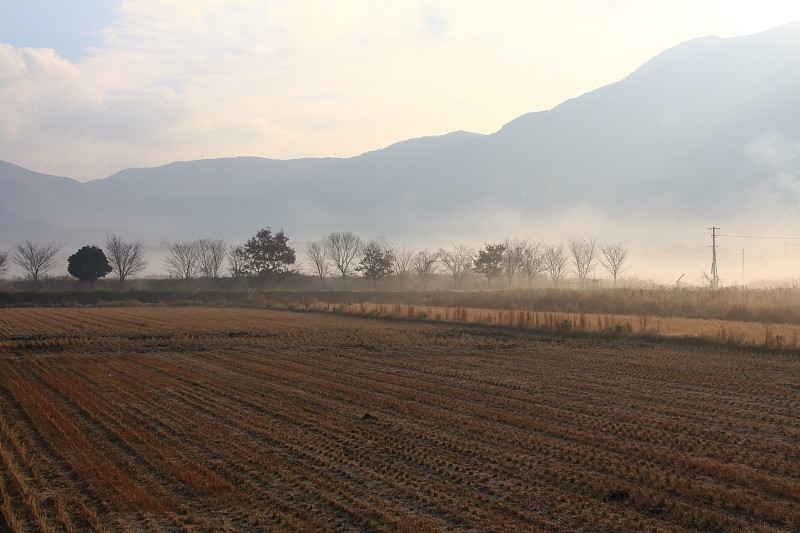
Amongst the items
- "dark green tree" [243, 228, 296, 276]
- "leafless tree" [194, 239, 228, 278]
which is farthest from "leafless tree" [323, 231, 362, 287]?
"dark green tree" [243, 228, 296, 276]

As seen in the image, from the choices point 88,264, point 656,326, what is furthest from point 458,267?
point 656,326

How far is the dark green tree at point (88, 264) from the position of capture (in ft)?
263

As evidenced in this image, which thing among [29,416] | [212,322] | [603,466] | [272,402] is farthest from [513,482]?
[212,322]

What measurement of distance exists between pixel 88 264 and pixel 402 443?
77827mm

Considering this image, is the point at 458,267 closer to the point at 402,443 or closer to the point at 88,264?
the point at 88,264

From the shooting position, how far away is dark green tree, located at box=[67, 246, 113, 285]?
263ft

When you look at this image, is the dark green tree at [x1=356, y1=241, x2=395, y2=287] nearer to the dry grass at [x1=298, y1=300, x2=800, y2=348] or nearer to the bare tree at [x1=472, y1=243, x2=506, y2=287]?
the bare tree at [x1=472, y1=243, x2=506, y2=287]

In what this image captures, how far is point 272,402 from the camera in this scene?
14.9 m

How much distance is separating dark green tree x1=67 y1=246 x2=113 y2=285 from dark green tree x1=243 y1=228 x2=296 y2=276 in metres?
17.4

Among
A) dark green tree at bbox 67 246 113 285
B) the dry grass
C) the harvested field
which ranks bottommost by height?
the harvested field

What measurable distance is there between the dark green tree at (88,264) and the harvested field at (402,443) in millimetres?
62203

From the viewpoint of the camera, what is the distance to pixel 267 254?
9000 centimetres

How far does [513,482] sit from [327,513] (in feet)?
8.29

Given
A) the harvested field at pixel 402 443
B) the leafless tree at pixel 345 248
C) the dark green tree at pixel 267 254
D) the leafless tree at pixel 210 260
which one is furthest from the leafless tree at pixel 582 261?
the harvested field at pixel 402 443
